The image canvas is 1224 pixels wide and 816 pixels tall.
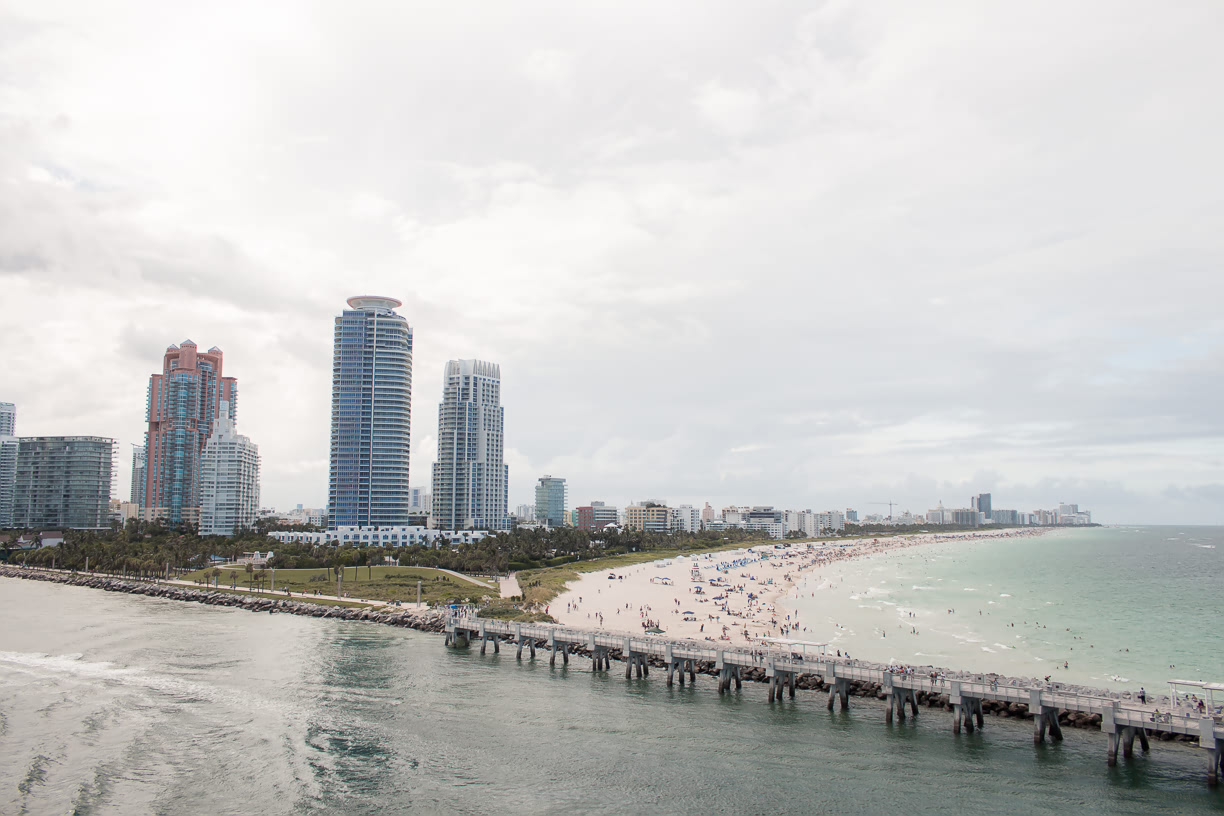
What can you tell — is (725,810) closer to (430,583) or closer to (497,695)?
(497,695)

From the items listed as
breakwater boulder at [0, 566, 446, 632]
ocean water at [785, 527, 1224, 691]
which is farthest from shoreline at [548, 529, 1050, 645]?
breakwater boulder at [0, 566, 446, 632]

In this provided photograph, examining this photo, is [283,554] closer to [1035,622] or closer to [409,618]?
[409,618]

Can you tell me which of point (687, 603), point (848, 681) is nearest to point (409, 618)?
point (687, 603)

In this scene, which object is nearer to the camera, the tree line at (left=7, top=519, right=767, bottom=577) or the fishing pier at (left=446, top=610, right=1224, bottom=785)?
the fishing pier at (left=446, top=610, right=1224, bottom=785)

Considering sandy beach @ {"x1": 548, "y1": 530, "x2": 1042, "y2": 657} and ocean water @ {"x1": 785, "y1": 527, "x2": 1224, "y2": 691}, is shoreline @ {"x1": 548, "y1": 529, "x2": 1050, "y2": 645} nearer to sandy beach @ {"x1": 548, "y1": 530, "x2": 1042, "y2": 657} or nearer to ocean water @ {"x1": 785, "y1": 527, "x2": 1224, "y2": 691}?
sandy beach @ {"x1": 548, "y1": 530, "x2": 1042, "y2": 657}

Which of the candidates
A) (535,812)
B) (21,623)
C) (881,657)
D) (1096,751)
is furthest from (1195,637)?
(21,623)

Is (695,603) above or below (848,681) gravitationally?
below

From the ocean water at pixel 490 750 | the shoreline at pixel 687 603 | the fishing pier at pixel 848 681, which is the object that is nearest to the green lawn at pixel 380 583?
the shoreline at pixel 687 603
